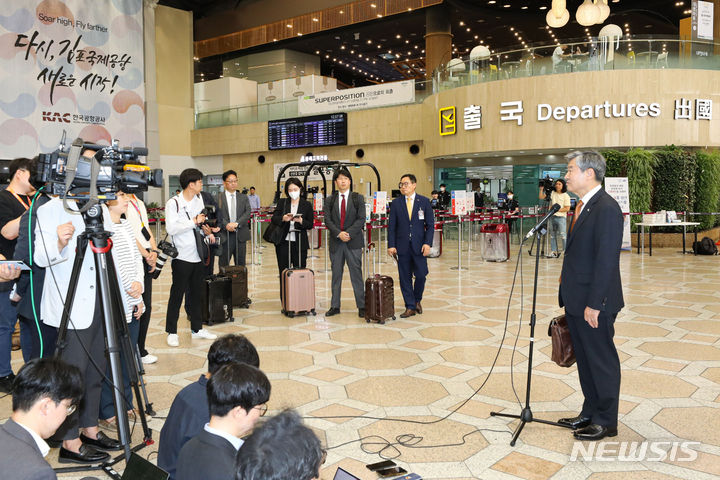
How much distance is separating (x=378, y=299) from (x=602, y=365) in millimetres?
3289

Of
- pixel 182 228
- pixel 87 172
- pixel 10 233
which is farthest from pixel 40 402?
pixel 182 228

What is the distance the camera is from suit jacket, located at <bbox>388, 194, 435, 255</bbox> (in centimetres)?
666

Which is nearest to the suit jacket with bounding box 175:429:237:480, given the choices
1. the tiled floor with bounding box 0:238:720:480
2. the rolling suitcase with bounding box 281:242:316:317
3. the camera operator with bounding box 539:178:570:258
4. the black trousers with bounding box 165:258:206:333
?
the tiled floor with bounding box 0:238:720:480

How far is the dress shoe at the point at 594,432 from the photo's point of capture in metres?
3.28

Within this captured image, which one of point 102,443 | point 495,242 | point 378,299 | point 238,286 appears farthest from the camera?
point 495,242

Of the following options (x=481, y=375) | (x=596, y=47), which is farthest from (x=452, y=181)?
(x=481, y=375)

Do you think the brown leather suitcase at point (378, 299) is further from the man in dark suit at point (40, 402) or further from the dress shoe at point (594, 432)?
the man in dark suit at point (40, 402)

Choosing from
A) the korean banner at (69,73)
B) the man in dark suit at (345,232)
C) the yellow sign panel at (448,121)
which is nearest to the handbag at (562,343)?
the man in dark suit at (345,232)

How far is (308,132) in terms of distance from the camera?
19.6m

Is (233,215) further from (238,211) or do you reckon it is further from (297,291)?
(297,291)

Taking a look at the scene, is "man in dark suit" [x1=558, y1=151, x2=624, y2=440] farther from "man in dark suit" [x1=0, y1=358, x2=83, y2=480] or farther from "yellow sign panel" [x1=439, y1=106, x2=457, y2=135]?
"yellow sign panel" [x1=439, y1=106, x2=457, y2=135]

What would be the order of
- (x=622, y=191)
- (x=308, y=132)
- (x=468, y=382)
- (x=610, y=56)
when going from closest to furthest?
(x=468, y=382) < (x=622, y=191) < (x=610, y=56) < (x=308, y=132)

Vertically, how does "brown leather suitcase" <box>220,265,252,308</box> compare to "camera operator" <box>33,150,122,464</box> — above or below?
below

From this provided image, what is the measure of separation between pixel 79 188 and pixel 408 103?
15798mm
